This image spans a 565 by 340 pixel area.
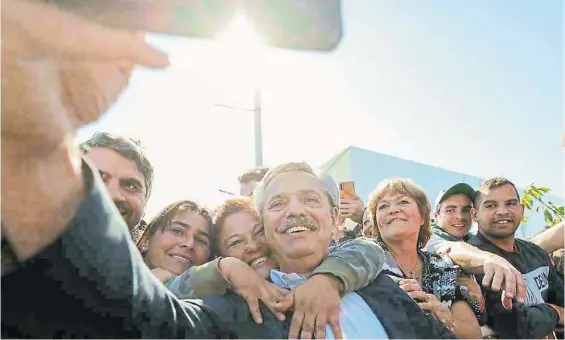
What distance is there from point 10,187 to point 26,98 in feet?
0.35

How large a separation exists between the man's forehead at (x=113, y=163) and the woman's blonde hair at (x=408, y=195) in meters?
0.64

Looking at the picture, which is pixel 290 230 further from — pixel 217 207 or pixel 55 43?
pixel 55 43

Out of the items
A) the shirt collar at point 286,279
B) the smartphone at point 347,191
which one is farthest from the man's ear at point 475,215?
the shirt collar at point 286,279

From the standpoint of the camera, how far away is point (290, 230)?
1031mm

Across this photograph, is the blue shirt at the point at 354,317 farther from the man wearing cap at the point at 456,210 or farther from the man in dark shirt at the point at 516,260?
the man wearing cap at the point at 456,210

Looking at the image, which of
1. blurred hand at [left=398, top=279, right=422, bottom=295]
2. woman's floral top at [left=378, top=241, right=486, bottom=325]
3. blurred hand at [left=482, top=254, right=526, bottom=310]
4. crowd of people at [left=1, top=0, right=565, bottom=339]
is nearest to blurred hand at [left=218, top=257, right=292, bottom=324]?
crowd of people at [left=1, top=0, right=565, bottom=339]

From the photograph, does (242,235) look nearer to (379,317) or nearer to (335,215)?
(335,215)

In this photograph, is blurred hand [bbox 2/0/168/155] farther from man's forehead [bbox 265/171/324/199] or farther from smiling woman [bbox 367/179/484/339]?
smiling woman [bbox 367/179/484/339]

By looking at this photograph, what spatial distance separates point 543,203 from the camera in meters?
2.92

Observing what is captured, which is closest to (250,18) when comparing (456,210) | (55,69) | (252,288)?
A: (55,69)

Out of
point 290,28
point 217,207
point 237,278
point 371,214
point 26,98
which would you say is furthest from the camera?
point 371,214

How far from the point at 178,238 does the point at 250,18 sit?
1.65ft

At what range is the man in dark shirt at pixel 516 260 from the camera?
1.31 metres

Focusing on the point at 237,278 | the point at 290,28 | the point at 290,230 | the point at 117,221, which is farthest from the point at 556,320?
the point at 117,221
